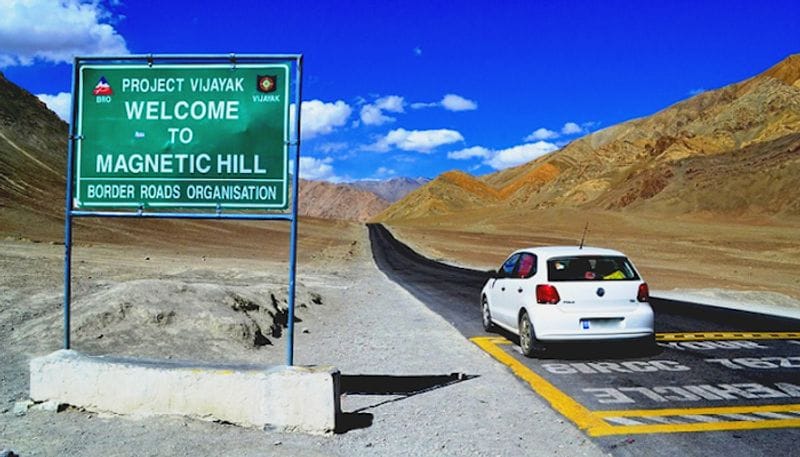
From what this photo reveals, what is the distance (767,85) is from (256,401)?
446 ft

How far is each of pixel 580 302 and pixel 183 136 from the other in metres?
5.71

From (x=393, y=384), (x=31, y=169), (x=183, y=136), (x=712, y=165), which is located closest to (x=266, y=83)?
(x=183, y=136)

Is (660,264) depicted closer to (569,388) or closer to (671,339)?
(671,339)

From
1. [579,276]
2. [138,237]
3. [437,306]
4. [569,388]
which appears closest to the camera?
[569,388]

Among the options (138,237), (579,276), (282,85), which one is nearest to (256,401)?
(282,85)

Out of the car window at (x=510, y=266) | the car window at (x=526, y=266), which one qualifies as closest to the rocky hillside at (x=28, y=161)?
the car window at (x=510, y=266)

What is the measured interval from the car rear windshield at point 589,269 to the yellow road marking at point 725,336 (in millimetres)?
1773

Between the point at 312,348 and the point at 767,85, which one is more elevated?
the point at 767,85

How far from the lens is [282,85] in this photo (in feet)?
21.0

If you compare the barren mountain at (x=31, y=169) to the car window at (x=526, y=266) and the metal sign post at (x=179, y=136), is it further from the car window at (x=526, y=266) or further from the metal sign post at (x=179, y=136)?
the metal sign post at (x=179, y=136)

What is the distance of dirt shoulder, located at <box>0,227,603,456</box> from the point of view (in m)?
5.45

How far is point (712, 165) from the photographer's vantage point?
95.9m

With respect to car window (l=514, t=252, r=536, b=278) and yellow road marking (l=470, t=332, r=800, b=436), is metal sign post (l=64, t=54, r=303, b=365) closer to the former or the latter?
yellow road marking (l=470, t=332, r=800, b=436)

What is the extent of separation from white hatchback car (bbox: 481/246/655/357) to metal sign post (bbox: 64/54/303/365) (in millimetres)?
4580
